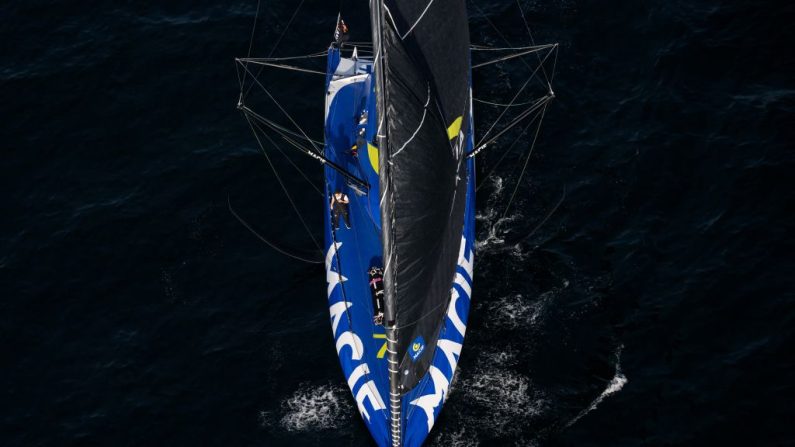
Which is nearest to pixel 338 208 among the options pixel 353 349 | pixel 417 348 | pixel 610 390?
pixel 353 349

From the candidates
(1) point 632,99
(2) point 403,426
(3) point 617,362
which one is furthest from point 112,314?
(1) point 632,99

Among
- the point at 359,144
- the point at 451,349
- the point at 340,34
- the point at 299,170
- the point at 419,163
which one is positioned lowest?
the point at 451,349

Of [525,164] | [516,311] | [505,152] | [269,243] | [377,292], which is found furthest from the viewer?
[505,152]

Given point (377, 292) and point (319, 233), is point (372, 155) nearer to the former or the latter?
point (319, 233)

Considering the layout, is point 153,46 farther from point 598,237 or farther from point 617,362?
point 617,362

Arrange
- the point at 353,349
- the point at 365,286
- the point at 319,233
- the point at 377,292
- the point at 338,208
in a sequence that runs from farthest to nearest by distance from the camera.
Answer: the point at 319,233 < the point at 338,208 < the point at 365,286 < the point at 377,292 < the point at 353,349

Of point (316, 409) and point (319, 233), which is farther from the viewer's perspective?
point (319, 233)
